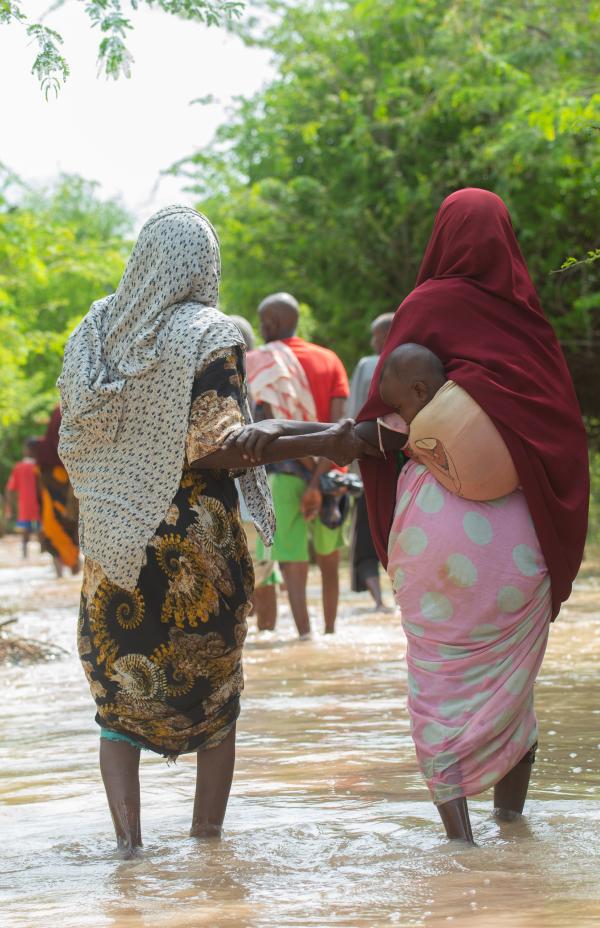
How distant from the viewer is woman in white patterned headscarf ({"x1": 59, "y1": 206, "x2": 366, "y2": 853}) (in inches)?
161

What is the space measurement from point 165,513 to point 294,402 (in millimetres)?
4769

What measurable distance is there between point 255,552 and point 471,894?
20.1ft

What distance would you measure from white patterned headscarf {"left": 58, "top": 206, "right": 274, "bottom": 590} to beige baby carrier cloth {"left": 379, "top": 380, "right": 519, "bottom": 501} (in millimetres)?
639

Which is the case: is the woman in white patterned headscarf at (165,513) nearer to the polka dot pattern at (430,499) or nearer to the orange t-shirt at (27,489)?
the polka dot pattern at (430,499)

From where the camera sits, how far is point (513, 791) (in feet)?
13.9

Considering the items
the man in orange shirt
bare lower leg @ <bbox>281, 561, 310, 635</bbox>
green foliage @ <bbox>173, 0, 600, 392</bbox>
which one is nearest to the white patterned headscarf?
the man in orange shirt

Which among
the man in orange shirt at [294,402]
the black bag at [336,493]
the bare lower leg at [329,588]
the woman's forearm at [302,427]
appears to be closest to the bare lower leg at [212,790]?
the woman's forearm at [302,427]

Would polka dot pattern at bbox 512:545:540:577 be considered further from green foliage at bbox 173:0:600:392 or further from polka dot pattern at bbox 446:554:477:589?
green foliage at bbox 173:0:600:392

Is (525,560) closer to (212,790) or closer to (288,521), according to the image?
(212,790)

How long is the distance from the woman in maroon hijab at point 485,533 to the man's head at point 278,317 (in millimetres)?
4847

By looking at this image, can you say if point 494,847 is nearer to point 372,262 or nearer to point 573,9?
point 573,9

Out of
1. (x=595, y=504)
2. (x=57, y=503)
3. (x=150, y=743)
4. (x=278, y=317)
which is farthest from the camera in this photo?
(x=595, y=504)

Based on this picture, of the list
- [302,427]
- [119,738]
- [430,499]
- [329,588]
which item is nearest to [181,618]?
[119,738]

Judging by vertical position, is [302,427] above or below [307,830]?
above
